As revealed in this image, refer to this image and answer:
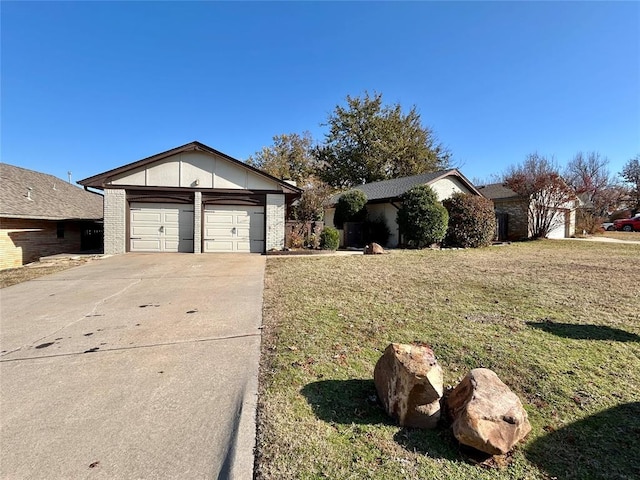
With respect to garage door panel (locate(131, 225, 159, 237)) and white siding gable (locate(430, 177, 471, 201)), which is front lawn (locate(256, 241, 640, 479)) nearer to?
garage door panel (locate(131, 225, 159, 237))

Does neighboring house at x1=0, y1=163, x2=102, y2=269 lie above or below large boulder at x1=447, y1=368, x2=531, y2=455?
above

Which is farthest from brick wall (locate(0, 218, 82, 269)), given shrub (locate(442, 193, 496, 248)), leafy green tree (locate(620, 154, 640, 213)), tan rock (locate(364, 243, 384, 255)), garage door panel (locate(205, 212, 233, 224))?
leafy green tree (locate(620, 154, 640, 213))

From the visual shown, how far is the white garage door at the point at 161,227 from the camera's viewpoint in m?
13.0

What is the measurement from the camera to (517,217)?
2030cm

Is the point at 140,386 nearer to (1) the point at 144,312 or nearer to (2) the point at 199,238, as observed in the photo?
(1) the point at 144,312

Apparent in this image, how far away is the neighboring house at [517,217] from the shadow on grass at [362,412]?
20.0 metres

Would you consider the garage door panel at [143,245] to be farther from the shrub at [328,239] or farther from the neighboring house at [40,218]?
the shrub at [328,239]

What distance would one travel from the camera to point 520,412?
2170 mm

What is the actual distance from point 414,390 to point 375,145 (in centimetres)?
3229

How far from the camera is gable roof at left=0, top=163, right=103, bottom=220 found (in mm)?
Answer: 13875

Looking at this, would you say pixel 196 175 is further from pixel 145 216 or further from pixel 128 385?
pixel 128 385

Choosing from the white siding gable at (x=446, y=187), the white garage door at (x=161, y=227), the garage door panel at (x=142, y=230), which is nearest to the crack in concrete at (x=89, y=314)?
the white garage door at (x=161, y=227)

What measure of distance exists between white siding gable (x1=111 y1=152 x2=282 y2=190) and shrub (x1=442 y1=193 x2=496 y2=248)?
345 inches

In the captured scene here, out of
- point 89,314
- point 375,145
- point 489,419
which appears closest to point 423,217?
point 89,314
